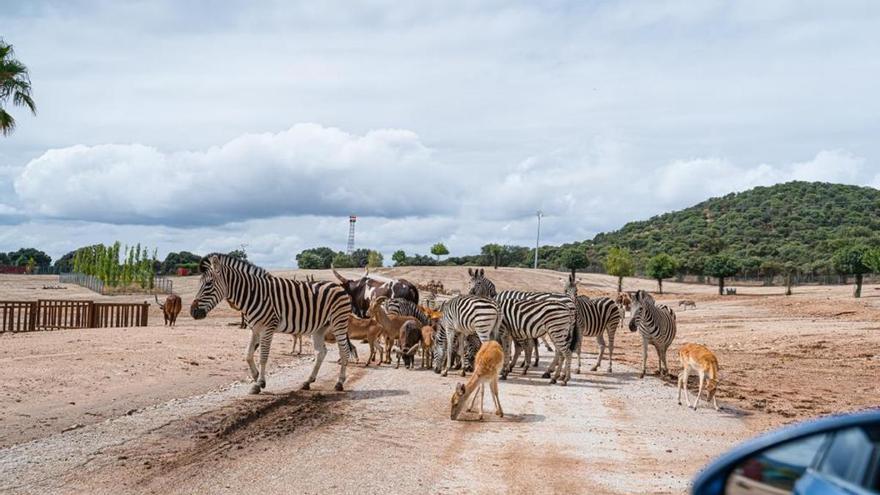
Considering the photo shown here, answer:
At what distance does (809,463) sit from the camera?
2936 millimetres

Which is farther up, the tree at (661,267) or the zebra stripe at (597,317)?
the tree at (661,267)

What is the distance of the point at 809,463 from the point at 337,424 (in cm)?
1021

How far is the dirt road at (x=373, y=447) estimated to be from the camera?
9.04m

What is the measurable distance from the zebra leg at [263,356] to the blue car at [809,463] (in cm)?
1314

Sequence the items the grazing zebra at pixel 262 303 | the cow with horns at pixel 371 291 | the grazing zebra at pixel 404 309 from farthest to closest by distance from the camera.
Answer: the cow with horns at pixel 371 291 < the grazing zebra at pixel 404 309 < the grazing zebra at pixel 262 303

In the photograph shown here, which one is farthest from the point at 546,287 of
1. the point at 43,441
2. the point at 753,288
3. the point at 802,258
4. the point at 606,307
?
the point at 43,441

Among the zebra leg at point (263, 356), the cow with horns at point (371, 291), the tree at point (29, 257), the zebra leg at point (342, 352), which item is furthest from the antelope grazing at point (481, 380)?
the tree at point (29, 257)

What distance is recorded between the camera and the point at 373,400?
50.1ft

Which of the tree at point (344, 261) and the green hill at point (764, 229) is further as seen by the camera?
the tree at point (344, 261)

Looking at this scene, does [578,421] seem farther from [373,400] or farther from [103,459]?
[103,459]

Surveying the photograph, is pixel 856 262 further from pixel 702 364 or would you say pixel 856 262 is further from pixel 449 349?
pixel 702 364

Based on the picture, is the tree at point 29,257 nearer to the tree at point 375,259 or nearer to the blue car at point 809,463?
the tree at point 375,259

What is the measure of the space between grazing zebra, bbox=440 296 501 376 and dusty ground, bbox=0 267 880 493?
3.94ft

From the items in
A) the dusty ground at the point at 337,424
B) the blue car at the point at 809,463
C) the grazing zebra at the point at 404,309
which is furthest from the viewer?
the grazing zebra at the point at 404,309
